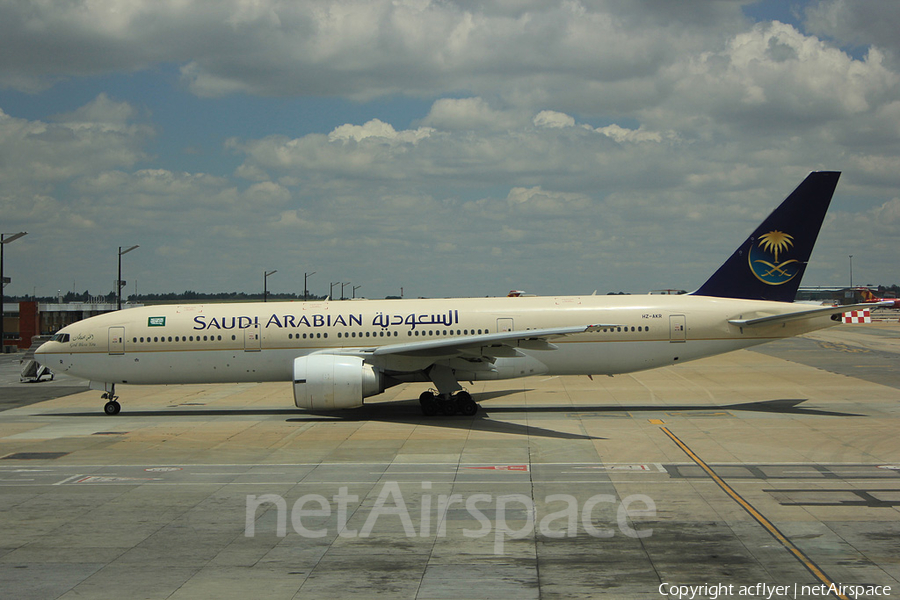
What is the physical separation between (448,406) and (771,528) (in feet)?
47.9

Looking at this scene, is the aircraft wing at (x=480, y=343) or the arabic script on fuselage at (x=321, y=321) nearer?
the aircraft wing at (x=480, y=343)

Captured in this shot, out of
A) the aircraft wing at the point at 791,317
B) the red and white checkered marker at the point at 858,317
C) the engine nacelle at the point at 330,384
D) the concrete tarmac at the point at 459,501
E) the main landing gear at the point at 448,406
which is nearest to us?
the concrete tarmac at the point at 459,501

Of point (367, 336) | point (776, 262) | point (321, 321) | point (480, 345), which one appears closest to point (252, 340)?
point (321, 321)

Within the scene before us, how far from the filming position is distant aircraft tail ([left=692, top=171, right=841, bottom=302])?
27734 mm

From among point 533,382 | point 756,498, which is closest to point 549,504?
point 756,498

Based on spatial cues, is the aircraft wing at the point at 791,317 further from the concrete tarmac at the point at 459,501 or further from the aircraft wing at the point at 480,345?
the aircraft wing at the point at 480,345

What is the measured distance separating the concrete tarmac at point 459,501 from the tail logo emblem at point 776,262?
4.77 meters

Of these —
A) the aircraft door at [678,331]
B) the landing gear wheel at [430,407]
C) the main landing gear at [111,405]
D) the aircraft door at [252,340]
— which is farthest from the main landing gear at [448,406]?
the main landing gear at [111,405]

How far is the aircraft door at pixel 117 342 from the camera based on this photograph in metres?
27.0

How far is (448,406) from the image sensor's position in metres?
26.0

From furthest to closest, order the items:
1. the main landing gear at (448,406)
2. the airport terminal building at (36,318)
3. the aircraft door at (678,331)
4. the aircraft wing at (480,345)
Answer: the airport terminal building at (36,318)
the aircraft door at (678,331)
the main landing gear at (448,406)
the aircraft wing at (480,345)

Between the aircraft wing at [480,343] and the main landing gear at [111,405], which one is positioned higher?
the aircraft wing at [480,343]

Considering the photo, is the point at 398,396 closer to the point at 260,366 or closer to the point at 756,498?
the point at 260,366

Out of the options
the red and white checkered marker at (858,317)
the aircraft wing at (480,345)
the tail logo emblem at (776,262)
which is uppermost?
the tail logo emblem at (776,262)
